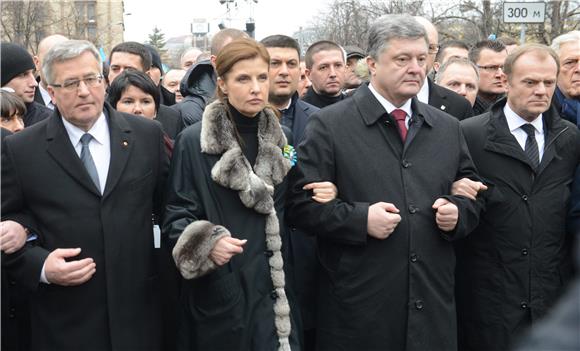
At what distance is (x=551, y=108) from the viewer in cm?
476

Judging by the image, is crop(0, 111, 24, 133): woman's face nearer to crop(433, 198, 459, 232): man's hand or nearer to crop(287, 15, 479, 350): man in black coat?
crop(287, 15, 479, 350): man in black coat

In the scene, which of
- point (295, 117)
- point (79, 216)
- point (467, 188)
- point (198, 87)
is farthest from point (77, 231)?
point (198, 87)

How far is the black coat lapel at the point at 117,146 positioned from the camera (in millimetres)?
3926

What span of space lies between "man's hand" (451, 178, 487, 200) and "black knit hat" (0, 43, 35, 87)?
3486 millimetres

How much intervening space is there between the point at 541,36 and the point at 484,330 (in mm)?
20591

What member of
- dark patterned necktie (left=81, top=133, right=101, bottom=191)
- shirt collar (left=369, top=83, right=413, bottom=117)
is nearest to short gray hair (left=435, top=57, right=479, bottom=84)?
shirt collar (left=369, top=83, right=413, bottom=117)

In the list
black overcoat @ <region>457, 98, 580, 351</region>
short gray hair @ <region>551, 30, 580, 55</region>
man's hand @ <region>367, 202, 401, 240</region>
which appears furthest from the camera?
short gray hair @ <region>551, 30, 580, 55</region>

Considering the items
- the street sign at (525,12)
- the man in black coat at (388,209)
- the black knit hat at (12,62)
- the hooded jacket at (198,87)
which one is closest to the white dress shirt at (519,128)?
the man in black coat at (388,209)

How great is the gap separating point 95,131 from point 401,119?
5.50 feet

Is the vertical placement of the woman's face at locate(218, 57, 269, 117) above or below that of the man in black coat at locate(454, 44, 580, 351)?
above

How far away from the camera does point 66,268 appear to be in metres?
3.73

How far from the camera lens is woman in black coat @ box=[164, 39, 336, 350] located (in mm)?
3867

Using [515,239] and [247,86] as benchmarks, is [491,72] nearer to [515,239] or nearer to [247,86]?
[515,239]

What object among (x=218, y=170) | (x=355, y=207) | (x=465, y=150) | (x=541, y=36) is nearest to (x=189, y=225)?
(x=218, y=170)
